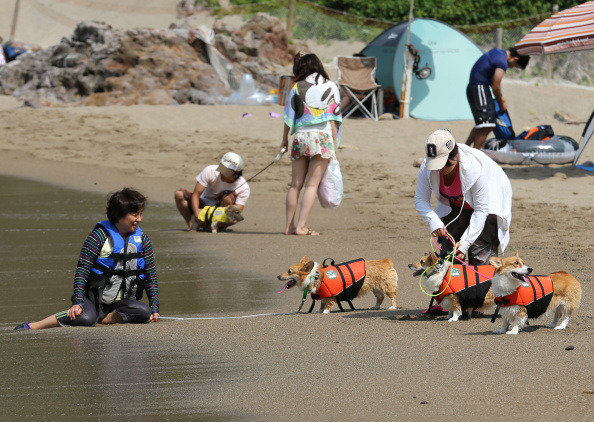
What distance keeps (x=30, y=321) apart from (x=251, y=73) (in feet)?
53.7

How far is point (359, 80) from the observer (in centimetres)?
1909

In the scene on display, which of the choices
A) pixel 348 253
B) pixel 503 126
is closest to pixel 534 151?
pixel 503 126

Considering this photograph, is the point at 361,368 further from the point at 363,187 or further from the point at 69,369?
the point at 363,187

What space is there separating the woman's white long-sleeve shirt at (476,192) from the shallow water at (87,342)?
1.60m

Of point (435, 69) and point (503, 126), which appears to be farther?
point (435, 69)

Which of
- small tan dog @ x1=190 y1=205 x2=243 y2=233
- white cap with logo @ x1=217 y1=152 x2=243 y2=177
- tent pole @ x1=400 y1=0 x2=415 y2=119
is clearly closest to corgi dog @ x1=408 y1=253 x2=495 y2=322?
white cap with logo @ x1=217 y1=152 x2=243 y2=177

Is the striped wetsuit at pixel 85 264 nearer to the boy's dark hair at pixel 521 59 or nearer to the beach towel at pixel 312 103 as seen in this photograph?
the beach towel at pixel 312 103

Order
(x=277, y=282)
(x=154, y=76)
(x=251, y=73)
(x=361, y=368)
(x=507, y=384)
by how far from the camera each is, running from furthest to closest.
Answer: (x=251, y=73)
(x=154, y=76)
(x=277, y=282)
(x=361, y=368)
(x=507, y=384)

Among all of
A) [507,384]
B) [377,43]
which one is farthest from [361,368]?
[377,43]

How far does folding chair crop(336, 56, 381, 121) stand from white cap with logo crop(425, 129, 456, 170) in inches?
522

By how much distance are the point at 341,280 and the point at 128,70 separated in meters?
15.3

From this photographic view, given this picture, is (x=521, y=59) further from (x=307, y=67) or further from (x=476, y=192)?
(x=476, y=192)

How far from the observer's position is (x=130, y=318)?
6.07 meters

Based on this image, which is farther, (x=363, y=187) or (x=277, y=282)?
(x=363, y=187)
